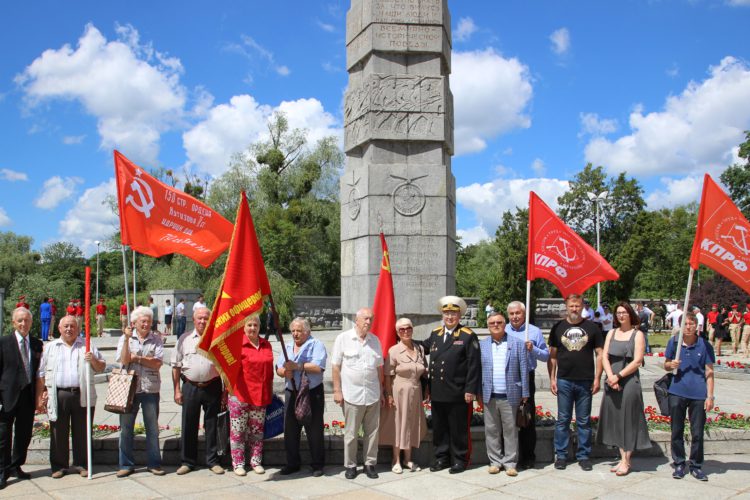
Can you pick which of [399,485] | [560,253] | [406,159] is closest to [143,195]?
[399,485]

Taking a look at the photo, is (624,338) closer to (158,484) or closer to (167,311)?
(158,484)

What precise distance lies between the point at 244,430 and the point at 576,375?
339 centimetres

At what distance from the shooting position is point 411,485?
19.5 feet

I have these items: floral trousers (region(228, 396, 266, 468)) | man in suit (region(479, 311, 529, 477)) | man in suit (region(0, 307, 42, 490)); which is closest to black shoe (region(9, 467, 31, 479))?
man in suit (region(0, 307, 42, 490))

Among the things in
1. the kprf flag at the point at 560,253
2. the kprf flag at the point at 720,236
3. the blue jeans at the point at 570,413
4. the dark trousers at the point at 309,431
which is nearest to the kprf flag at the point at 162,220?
the dark trousers at the point at 309,431

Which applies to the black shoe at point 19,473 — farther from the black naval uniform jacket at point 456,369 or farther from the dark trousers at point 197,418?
the black naval uniform jacket at point 456,369

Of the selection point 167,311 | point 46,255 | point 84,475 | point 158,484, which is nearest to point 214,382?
point 158,484

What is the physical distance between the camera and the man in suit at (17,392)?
600 centimetres

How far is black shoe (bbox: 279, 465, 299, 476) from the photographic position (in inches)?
248

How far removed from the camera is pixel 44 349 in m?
A: 6.32

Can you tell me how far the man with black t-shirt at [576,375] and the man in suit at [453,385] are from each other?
37.2 inches

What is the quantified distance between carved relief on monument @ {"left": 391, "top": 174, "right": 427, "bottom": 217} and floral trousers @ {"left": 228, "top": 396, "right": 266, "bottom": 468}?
438cm

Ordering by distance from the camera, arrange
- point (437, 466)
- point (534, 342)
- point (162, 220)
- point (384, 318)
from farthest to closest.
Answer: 1. point (384, 318)
2. point (162, 220)
3. point (534, 342)
4. point (437, 466)

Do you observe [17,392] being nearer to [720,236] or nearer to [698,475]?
[698,475]
